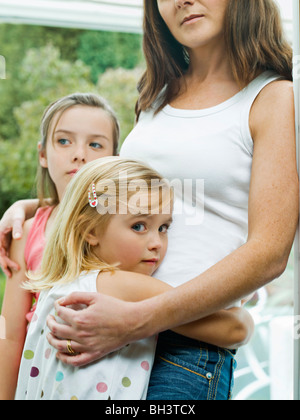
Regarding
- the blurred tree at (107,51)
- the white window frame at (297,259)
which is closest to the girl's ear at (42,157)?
the white window frame at (297,259)

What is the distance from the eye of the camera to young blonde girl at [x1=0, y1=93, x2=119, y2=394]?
125 centimetres

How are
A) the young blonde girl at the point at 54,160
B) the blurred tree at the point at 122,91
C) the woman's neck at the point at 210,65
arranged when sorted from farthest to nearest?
the blurred tree at the point at 122,91 < the young blonde girl at the point at 54,160 < the woman's neck at the point at 210,65

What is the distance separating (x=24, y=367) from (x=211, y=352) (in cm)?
39

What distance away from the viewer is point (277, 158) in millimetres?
957

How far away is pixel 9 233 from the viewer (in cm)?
133

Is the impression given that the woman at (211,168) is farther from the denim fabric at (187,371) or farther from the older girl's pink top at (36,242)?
the older girl's pink top at (36,242)

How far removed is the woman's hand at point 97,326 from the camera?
0.91m

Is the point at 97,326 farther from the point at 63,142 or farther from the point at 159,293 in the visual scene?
the point at 63,142

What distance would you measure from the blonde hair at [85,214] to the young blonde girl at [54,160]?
0.58 ft

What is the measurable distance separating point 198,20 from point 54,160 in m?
0.50

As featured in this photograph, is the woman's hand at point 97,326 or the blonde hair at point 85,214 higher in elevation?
the blonde hair at point 85,214

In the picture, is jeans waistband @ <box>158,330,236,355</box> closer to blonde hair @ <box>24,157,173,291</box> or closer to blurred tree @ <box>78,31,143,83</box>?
blonde hair @ <box>24,157,173,291</box>

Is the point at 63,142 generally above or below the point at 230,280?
above

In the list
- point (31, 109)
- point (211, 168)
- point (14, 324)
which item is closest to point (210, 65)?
point (211, 168)
